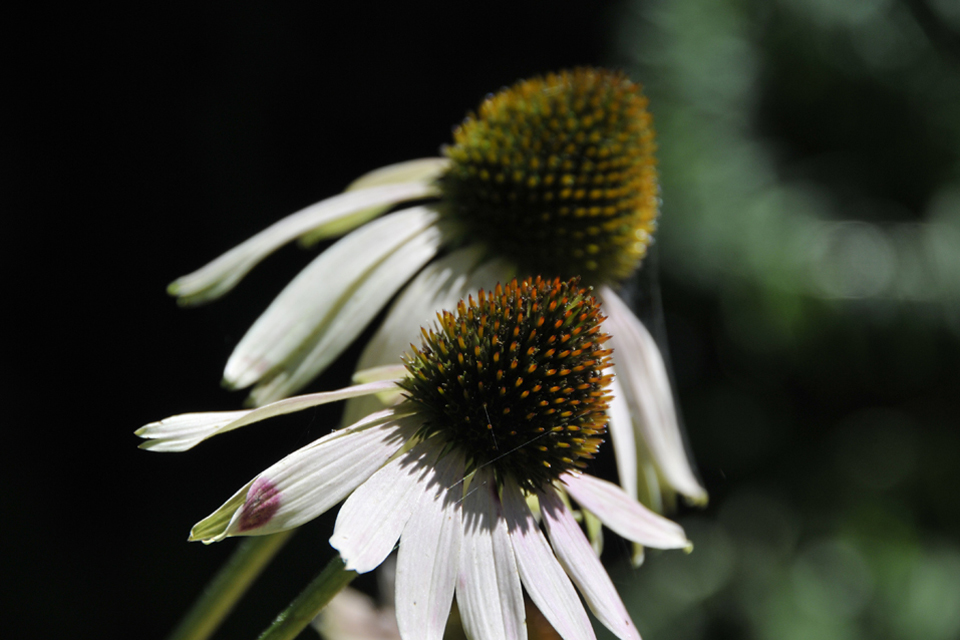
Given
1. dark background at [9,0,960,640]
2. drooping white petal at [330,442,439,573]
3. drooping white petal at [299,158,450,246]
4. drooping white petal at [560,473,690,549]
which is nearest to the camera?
drooping white petal at [330,442,439,573]

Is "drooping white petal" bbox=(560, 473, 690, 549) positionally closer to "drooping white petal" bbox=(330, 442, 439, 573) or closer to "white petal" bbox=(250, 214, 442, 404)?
"drooping white petal" bbox=(330, 442, 439, 573)

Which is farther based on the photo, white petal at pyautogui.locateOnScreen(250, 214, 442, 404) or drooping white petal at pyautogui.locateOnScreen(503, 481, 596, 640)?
white petal at pyautogui.locateOnScreen(250, 214, 442, 404)

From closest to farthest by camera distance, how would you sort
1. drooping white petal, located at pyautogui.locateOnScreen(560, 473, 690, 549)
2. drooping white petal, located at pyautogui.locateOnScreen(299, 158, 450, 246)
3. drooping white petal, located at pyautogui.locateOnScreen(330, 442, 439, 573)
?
1. drooping white petal, located at pyautogui.locateOnScreen(330, 442, 439, 573)
2. drooping white petal, located at pyautogui.locateOnScreen(560, 473, 690, 549)
3. drooping white petal, located at pyautogui.locateOnScreen(299, 158, 450, 246)

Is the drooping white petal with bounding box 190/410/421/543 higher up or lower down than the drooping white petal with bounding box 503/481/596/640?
higher up

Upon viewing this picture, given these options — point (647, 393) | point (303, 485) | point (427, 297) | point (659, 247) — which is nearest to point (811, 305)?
point (659, 247)

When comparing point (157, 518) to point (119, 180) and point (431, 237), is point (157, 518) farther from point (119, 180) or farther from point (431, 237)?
point (431, 237)

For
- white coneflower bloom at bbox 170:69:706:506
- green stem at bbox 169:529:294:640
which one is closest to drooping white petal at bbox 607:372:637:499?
white coneflower bloom at bbox 170:69:706:506

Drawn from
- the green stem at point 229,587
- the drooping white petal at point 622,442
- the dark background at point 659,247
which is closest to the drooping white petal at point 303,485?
the green stem at point 229,587
